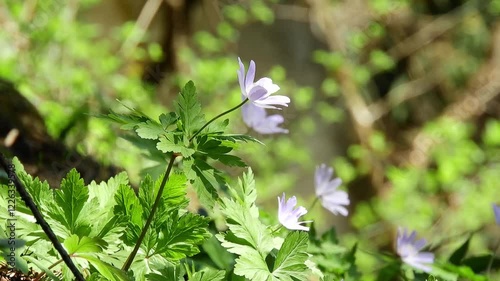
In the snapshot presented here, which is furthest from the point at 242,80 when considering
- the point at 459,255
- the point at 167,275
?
the point at 459,255

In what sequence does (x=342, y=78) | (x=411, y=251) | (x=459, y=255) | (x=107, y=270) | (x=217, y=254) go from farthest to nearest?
(x=342, y=78) < (x=459, y=255) < (x=411, y=251) < (x=217, y=254) < (x=107, y=270)

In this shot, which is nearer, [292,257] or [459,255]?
[292,257]

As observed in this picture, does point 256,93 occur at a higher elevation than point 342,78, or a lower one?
higher

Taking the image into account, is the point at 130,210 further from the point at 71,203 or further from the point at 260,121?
the point at 260,121

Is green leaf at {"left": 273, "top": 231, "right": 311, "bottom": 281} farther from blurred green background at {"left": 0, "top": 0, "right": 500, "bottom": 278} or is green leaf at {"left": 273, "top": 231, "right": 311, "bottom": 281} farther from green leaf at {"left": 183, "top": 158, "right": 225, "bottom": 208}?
blurred green background at {"left": 0, "top": 0, "right": 500, "bottom": 278}

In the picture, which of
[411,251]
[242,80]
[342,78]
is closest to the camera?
[242,80]

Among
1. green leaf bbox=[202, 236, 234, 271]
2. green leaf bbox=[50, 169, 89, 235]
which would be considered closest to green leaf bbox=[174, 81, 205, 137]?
green leaf bbox=[50, 169, 89, 235]

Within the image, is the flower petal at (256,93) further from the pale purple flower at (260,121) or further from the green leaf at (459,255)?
the green leaf at (459,255)
